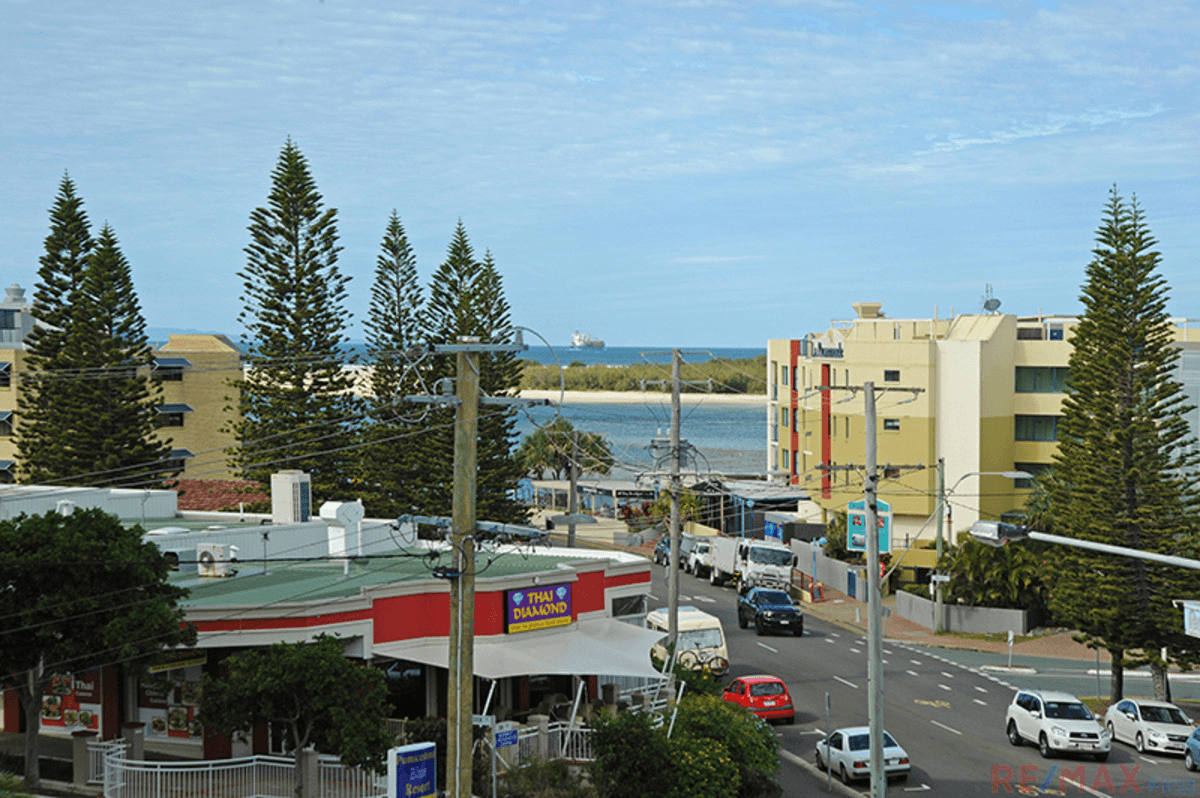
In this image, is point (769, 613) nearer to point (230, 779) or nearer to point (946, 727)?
point (946, 727)

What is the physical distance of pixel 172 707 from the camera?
24688mm

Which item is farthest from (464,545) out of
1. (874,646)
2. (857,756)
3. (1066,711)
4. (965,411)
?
(965,411)

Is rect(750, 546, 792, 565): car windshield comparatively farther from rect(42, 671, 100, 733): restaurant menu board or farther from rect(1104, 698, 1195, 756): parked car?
rect(42, 671, 100, 733): restaurant menu board

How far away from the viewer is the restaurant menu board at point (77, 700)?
24.7m

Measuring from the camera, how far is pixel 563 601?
27484mm

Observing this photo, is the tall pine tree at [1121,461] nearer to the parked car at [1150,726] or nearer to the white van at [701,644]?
the parked car at [1150,726]

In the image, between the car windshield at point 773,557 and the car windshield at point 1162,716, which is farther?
the car windshield at point 773,557

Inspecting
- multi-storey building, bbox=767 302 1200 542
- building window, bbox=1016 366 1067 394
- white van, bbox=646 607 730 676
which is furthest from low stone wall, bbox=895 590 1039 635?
building window, bbox=1016 366 1067 394

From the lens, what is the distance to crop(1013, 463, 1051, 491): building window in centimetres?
5919

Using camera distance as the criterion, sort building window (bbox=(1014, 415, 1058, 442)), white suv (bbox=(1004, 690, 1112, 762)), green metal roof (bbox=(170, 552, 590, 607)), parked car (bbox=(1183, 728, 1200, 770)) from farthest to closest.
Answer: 1. building window (bbox=(1014, 415, 1058, 442))
2. white suv (bbox=(1004, 690, 1112, 762))
3. parked car (bbox=(1183, 728, 1200, 770))
4. green metal roof (bbox=(170, 552, 590, 607))

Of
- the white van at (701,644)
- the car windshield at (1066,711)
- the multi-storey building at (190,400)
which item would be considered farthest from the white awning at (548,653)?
the multi-storey building at (190,400)

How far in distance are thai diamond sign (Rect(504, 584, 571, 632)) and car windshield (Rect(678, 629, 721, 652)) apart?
10528 millimetres

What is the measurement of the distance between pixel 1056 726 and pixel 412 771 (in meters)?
17.4

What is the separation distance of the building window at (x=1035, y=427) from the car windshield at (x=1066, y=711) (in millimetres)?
31299
